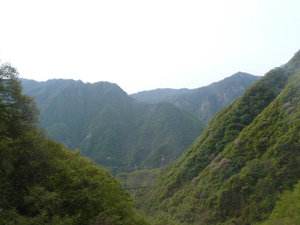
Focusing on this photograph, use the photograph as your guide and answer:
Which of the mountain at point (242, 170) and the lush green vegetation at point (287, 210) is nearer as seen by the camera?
the lush green vegetation at point (287, 210)

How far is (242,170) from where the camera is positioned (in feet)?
77.6

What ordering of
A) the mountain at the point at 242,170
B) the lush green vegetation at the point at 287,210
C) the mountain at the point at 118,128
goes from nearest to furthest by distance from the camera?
the lush green vegetation at the point at 287,210
the mountain at the point at 242,170
the mountain at the point at 118,128

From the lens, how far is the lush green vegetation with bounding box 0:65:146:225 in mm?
11703

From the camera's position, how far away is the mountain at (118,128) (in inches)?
4715

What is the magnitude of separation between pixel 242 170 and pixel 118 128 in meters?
135

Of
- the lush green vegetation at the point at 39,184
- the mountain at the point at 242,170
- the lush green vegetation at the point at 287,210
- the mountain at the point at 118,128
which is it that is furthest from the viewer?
the mountain at the point at 118,128

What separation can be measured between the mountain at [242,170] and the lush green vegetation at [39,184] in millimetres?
10037

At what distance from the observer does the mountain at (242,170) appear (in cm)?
1938

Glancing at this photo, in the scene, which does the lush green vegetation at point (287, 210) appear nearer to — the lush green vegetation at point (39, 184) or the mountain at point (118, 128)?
the lush green vegetation at point (39, 184)

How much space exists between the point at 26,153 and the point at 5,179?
229 cm

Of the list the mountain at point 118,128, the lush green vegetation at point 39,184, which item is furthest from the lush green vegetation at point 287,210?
the mountain at point 118,128

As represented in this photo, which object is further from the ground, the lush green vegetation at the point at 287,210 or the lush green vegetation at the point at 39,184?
the lush green vegetation at the point at 39,184

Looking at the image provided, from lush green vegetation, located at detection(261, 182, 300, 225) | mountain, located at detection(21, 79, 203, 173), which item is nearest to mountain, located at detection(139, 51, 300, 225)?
lush green vegetation, located at detection(261, 182, 300, 225)

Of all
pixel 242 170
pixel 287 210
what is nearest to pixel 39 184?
pixel 287 210
